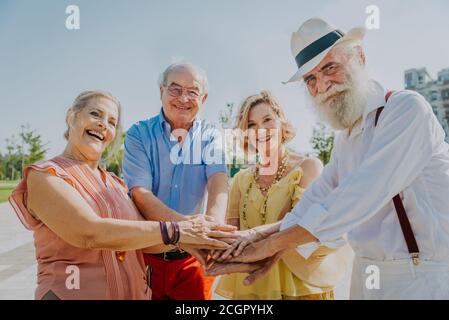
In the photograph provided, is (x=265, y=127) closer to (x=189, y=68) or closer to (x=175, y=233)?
(x=189, y=68)

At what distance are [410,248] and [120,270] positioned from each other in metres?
1.29

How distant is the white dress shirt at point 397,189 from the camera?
170 cm

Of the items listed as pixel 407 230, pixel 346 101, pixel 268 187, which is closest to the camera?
pixel 407 230

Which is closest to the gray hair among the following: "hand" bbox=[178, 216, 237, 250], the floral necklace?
the floral necklace

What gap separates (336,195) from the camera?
1804mm

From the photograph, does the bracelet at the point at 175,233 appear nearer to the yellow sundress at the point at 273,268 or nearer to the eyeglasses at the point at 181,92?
the yellow sundress at the point at 273,268

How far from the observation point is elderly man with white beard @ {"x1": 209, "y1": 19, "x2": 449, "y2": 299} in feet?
5.55

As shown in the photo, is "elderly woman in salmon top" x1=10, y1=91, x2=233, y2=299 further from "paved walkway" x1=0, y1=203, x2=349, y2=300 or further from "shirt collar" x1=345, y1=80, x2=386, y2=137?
"paved walkway" x1=0, y1=203, x2=349, y2=300

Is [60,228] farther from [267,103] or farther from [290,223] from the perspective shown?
[267,103]

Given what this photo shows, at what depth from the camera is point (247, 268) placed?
7.24 ft

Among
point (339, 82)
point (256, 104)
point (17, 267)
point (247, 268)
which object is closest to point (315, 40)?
point (339, 82)

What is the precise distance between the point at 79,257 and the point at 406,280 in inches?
55.6

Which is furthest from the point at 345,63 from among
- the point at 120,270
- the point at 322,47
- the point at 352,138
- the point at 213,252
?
the point at 120,270

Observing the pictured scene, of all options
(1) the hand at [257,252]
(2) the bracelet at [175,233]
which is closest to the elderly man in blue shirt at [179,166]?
(1) the hand at [257,252]
